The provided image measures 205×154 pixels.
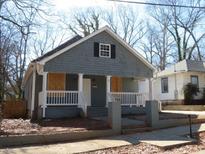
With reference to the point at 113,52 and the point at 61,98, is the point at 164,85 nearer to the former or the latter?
the point at 113,52

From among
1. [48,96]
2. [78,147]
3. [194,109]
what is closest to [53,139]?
[78,147]

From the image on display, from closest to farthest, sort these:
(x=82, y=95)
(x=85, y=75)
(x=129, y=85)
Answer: (x=82, y=95), (x=85, y=75), (x=129, y=85)

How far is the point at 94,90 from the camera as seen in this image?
20.8 meters

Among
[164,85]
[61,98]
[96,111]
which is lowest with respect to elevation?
[96,111]

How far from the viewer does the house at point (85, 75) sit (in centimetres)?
1802

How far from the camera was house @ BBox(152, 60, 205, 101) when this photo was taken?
91.9ft

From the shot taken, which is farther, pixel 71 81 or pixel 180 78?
pixel 180 78

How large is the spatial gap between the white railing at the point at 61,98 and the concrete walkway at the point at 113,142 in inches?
248

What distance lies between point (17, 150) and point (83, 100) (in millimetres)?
8257

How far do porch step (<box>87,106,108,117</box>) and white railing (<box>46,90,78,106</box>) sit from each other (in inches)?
41.0

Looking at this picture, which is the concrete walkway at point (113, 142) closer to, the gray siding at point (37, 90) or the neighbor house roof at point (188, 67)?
the gray siding at point (37, 90)

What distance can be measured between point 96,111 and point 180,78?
12305 millimetres

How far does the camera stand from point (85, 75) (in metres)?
20.4

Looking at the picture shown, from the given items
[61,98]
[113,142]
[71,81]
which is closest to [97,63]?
[71,81]
